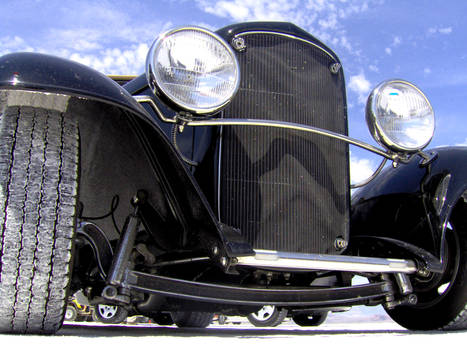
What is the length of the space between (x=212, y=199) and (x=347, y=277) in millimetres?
736

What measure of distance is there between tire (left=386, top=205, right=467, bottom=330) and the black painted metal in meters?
0.33

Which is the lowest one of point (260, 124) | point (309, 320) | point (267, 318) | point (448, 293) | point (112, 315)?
point (267, 318)

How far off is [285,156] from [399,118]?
56 cm

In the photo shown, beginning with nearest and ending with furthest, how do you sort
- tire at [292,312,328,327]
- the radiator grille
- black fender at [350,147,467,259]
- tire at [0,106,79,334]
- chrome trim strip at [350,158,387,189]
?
1. tire at [0,106,79,334]
2. the radiator grille
3. black fender at [350,147,467,259]
4. chrome trim strip at [350,158,387,189]
5. tire at [292,312,328,327]

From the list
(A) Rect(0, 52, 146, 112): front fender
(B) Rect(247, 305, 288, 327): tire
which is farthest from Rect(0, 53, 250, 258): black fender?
(B) Rect(247, 305, 288, 327): tire

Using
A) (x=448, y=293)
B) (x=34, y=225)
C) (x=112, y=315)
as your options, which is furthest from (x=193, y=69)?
(x=112, y=315)

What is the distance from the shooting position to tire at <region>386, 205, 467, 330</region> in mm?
2203

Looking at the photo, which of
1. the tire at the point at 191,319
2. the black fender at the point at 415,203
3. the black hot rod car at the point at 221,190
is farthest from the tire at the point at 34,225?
the tire at the point at 191,319

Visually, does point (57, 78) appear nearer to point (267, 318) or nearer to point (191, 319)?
point (191, 319)

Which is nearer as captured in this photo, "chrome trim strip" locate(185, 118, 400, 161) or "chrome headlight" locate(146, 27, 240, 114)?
"chrome headlight" locate(146, 27, 240, 114)

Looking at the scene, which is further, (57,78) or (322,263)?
(322,263)

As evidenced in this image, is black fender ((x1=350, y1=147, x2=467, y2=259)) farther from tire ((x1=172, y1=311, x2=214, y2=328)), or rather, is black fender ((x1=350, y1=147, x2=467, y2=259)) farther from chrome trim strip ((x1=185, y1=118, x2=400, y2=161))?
tire ((x1=172, y1=311, x2=214, y2=328))

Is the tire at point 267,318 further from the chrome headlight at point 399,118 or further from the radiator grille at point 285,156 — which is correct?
the chrome headlight at point 399,118

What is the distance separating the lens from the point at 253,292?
69.2 inches
